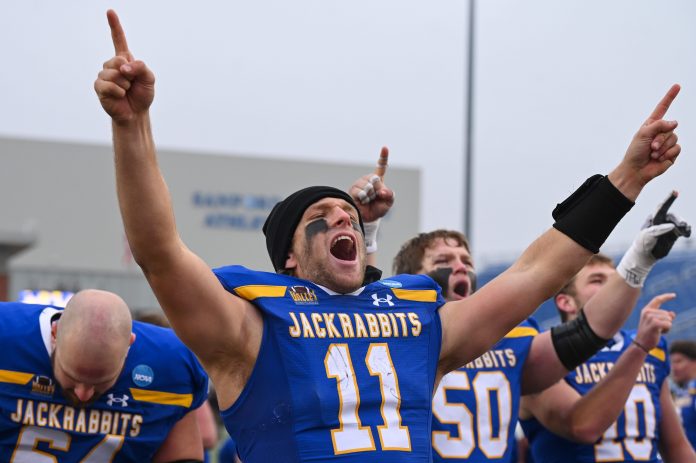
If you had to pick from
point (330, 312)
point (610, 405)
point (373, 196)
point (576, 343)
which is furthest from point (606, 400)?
point (330, 312)

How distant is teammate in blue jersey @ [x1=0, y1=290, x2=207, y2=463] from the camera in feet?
14.2

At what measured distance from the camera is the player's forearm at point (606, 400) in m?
5.06

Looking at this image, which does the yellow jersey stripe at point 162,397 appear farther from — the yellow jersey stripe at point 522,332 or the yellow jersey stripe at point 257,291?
the yellow jersey stripe at point 522,332

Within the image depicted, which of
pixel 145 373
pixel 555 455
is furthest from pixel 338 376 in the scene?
pixel 555 455

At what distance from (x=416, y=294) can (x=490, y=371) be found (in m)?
1.09

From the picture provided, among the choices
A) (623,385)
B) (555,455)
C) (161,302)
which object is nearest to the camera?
(161,302)

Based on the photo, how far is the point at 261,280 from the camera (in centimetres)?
375

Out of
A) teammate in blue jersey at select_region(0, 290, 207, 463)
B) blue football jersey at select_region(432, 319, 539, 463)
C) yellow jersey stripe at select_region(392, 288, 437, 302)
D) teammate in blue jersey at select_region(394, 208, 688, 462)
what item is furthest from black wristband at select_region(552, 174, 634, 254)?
teammate in blue jersey at select_region(0, 290, 207, 463)

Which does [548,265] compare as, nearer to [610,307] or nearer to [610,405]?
[610,307]

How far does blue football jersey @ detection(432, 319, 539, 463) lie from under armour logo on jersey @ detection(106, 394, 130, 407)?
130cm

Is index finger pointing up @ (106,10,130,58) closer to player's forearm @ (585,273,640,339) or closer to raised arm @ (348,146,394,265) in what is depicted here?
raised arm @ (348,146,394,265)

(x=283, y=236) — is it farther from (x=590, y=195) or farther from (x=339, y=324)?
(x=590, y=195)

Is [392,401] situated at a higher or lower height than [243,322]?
lower

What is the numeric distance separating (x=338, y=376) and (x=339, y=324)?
0.19 meters
